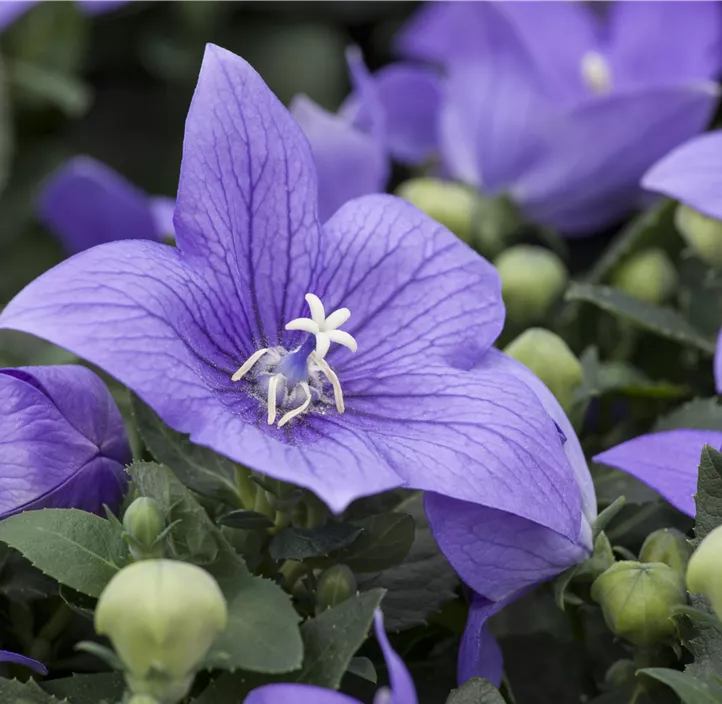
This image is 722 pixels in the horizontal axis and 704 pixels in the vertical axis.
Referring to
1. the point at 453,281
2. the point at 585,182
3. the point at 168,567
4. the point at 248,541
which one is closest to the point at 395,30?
the point at 585,182

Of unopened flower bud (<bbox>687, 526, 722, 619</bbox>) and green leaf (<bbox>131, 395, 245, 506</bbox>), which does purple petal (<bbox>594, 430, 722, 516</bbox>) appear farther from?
green leaf (<bbox>131, 395, 245, 506</bbox>)

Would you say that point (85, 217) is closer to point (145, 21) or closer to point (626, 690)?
point (145, 21)

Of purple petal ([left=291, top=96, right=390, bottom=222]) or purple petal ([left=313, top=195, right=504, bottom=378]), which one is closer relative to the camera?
purple petal ([left=313, top=195, right=504, bottom=378])

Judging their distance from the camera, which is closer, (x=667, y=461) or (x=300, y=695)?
(x=300, y=695)

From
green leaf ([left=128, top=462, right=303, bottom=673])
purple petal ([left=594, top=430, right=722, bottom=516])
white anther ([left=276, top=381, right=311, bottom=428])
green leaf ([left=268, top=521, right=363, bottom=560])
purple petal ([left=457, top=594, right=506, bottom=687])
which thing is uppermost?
white anther ([left=276, top=381, right=311, bottom=428])

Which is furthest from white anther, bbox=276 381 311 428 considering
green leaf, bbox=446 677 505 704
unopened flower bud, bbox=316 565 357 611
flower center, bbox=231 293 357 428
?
green leaf, bbox=446 677 505 704

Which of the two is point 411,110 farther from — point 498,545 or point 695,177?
point 498,545

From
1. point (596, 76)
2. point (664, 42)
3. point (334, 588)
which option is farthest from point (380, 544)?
point (664, 42)

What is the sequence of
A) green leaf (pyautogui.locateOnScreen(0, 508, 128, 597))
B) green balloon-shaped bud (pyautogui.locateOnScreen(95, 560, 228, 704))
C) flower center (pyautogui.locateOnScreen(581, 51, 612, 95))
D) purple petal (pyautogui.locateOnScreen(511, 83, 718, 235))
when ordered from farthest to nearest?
flower center (pyautogui.locateOnScreen(581, 51, 612, 95)) → purple petal (pyautogui.locateOnScreen(511, 83, 718, 235)) → green leaf (pyautogui.locateOnScreen(0, 508, 128, 597)) → green balloon-shaped bud (pyautogui.locateOnScreen(95, 560, 228, 704))
